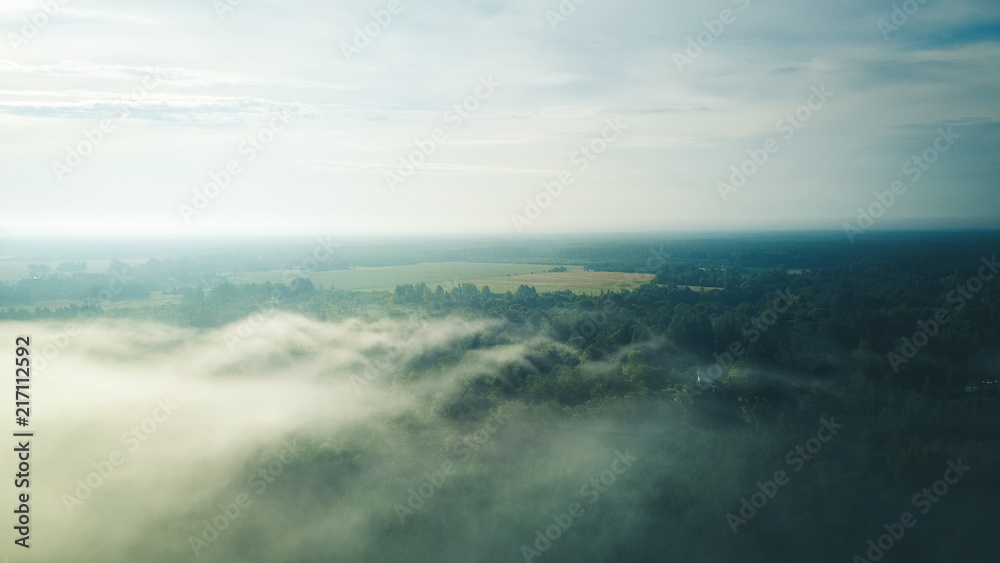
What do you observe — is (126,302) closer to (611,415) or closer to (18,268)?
(18,268)

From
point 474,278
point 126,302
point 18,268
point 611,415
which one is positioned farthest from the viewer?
point 474,278

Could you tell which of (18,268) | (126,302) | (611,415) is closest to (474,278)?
(126,302)

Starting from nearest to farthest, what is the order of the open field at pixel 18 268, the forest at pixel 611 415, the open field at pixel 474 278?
the forest at pixel 611 415 < the open field at pixel 18 268 < the open field at pixel 474 278

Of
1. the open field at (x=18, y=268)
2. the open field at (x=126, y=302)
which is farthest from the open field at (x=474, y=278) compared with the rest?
the open field at (x=18, y=268)

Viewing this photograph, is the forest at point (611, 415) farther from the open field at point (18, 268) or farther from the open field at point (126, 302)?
the open field at point (18, 268)

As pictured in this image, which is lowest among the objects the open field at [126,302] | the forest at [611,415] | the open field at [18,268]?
the forest at [611,415]

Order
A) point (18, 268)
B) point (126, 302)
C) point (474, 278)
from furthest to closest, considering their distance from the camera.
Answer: point (474, 278), point (126, 302), point (18, 268)

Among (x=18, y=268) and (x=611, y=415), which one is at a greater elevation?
(x=18, y=268)

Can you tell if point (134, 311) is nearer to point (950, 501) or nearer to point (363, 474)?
point (363, 474)
